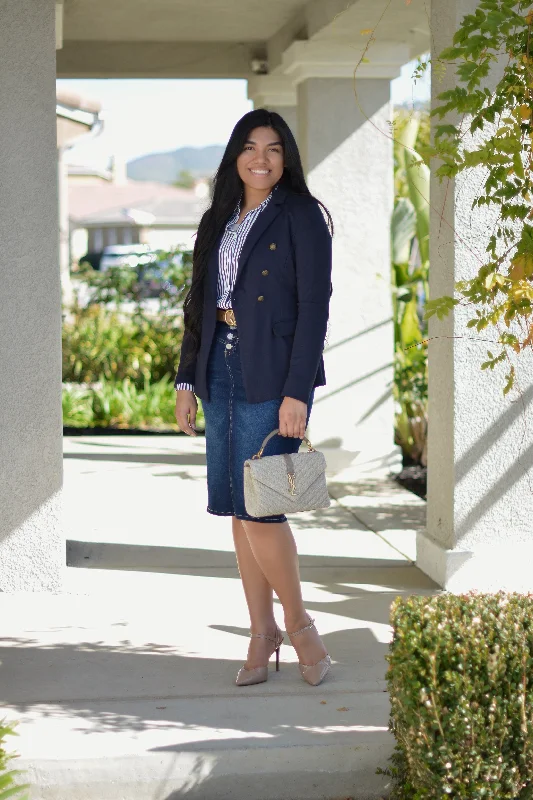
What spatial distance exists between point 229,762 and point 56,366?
92.2 inches

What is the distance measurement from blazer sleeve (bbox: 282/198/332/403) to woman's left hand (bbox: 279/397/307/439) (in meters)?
0.02

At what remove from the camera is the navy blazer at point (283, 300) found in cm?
384

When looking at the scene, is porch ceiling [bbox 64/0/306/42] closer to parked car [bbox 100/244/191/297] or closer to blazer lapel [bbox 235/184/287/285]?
parked car [bbox 100/244/191/297]

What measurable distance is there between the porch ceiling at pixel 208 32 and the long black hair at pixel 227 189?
2569 mm

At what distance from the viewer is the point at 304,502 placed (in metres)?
3.81

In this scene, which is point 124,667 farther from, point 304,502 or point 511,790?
point 511,790

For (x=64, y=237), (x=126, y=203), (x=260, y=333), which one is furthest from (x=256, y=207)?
(x=126, y=203)

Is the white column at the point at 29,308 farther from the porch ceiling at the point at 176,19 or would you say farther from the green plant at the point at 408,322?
the green plant at the point at 408,322

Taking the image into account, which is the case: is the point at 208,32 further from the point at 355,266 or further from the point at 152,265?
the point at 152,265

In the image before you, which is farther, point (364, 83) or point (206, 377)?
point (364, 83)

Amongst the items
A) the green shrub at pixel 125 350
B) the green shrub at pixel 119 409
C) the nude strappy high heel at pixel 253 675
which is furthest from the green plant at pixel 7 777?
the green shrub at pixel 125 350

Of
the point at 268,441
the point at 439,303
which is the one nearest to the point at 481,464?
the point at 268,441

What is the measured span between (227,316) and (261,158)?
0.55 meters

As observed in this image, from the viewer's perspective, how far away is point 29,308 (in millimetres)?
5191
